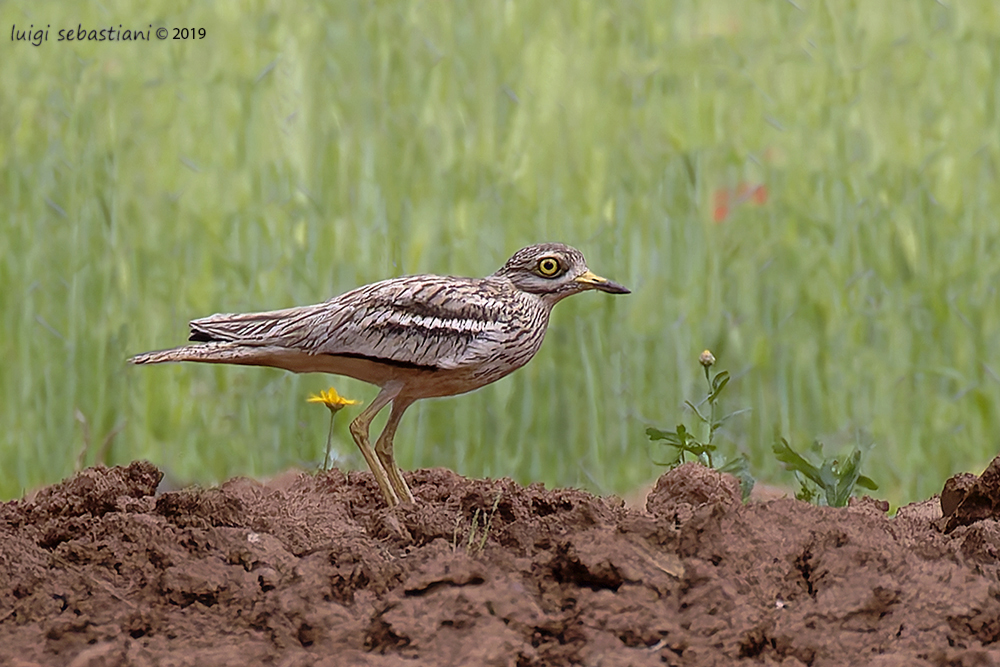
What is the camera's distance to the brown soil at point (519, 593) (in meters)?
1.97

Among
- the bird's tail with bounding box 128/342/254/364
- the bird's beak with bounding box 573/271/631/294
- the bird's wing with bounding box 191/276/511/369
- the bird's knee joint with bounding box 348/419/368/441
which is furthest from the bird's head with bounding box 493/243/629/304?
the bird's tail with bounding box 128/342/254/364

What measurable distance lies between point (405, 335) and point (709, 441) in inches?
53.5

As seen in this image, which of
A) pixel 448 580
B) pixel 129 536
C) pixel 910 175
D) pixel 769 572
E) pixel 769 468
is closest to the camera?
pixel 448 580

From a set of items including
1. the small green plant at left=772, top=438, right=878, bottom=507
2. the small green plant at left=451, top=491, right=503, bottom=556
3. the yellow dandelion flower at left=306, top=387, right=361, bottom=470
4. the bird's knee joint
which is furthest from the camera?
the yellow dandelion flower at left=306, top=387, right=361, bottom=470

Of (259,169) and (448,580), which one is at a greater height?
(259,169)

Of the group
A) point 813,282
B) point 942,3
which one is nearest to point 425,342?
point 813,282

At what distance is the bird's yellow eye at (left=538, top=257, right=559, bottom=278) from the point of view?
11.0ft

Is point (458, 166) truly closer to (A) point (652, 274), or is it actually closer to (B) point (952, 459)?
(A) point (652, 274)

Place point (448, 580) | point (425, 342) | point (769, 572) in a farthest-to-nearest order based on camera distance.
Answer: point (425, 342) < point (769, 572) < point (448, 580)

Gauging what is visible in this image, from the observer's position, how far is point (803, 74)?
4781 millimetres

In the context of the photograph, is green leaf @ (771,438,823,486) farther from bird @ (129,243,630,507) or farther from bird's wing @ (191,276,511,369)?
bird's wing @ (191,276,511,369)

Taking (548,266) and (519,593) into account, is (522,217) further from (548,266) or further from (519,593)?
(519,593)

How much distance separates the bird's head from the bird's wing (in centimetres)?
16

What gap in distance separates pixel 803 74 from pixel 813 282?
0.90 metres
